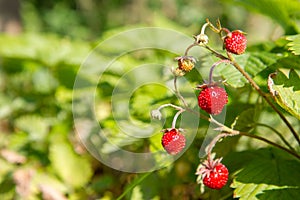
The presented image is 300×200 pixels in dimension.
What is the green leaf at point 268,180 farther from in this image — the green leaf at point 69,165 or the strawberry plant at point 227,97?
the green leaf at point 69,165

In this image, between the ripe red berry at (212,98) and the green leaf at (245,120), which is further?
the green leaf at (245,120)

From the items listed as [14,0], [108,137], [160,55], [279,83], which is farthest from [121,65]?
[14,0]

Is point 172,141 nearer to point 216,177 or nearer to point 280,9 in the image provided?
point 216,177

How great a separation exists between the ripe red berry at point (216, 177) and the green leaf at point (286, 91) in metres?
0.17

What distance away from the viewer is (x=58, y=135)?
1.84 m

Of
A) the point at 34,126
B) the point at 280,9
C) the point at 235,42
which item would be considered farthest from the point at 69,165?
the point at 235,42

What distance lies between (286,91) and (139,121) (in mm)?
519

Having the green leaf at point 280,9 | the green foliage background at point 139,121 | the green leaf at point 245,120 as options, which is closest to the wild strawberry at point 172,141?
the green foliage background at point 139,121

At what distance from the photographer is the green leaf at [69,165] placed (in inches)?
64.4

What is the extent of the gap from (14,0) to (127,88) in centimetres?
335

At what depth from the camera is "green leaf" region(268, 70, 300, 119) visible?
3.13 feet

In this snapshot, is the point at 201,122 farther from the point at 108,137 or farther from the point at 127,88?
the point at 127,88

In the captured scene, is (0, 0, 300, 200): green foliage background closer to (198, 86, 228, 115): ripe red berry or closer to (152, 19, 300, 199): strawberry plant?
(152, 19, 300, 199): strawberry plant

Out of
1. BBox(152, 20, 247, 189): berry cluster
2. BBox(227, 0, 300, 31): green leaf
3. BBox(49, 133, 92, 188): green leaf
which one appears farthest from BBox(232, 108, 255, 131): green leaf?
BBox(49, 133, 92, 188): green leaf
